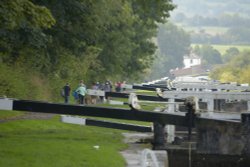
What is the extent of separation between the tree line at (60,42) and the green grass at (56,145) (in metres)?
3.56

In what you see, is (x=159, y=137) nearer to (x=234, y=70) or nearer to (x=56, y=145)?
(x=56, y=145)

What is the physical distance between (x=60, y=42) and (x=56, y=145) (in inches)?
814

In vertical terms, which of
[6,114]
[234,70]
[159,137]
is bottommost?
[159,137]

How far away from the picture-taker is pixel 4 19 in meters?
A: 19.2

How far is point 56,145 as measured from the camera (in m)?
16.8

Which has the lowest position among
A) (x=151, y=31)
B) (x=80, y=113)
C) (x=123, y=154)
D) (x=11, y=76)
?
(x=123, y=154)

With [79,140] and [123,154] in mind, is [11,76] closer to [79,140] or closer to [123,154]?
[79,140]

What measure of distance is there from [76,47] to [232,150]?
2500 centimetres

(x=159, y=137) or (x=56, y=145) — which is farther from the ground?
(x=159, y=137)

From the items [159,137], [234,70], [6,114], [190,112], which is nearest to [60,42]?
[6,114]

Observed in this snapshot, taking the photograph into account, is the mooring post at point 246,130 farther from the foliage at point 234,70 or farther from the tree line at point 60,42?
the foliage at point 234,70

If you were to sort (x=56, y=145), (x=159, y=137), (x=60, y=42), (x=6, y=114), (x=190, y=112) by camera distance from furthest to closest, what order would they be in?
(x=60, y=42) < (x=6, y=114) < (x=159, y=137) < (x=56, y=145) < (x=190, y=112)

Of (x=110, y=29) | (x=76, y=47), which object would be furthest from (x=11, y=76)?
(x=110, y=29)

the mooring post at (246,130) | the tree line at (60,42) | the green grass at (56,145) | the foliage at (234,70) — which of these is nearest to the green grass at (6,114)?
the green grass at (56,145)
